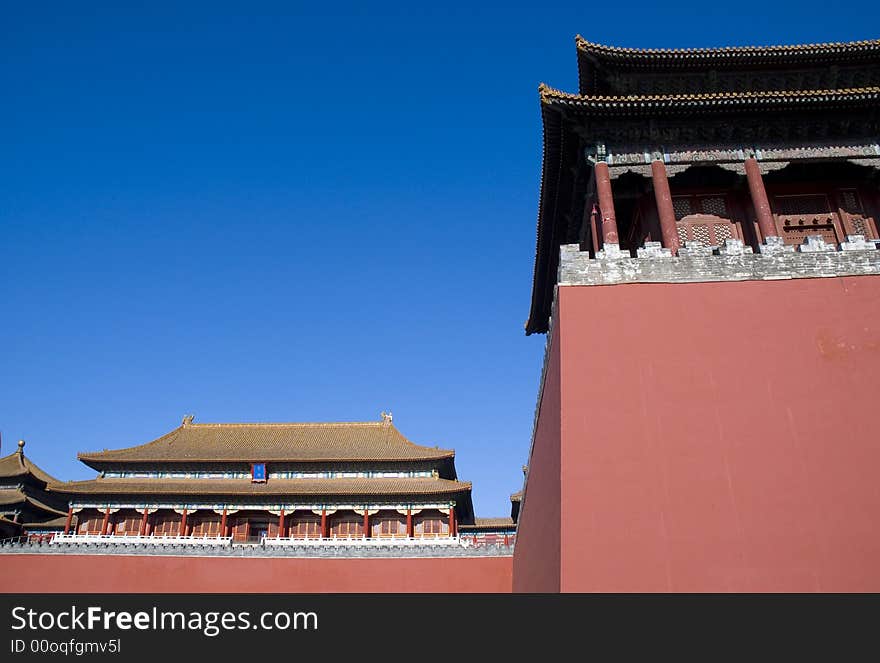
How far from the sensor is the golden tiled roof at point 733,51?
11.7 meters

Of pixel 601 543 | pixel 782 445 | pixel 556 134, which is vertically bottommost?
pixel 601 543

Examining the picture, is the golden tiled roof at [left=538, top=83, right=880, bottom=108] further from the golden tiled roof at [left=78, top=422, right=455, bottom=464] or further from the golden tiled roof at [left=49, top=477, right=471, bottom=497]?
the golden tiled roof at [left=78, top=422, right=455, bottom=464]

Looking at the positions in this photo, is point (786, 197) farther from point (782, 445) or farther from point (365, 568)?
point (365, 568)

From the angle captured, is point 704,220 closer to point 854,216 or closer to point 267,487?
point 854,216

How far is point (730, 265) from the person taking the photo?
309 inches

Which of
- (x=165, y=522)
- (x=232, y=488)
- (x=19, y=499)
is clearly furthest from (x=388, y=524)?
(x=19, y=499)

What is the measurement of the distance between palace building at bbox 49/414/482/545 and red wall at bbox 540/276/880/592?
1453 centimetres

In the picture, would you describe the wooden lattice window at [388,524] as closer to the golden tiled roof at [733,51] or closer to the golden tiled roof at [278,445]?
A: the golden tiled roof at [278,445]

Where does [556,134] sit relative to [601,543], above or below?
above

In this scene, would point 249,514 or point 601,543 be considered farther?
point 249,514
